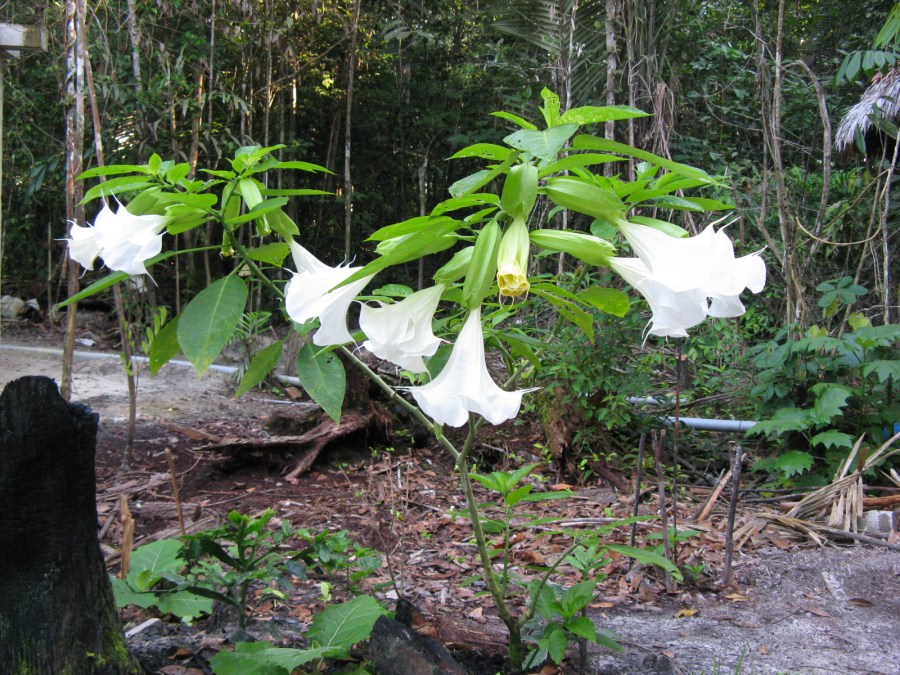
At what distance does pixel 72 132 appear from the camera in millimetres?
3393

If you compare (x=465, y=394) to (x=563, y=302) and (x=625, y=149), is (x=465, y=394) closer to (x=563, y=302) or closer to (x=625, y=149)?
(x=563, y=302)

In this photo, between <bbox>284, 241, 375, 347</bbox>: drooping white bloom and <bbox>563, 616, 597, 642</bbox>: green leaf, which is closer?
<bbox>284, 241, 375, 347</bbox>: drooping white bloom

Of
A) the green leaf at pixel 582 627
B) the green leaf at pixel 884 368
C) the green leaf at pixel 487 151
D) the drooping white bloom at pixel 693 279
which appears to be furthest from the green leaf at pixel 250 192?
the green leaf at pixel 884 368

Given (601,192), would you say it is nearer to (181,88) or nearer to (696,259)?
(696,259)

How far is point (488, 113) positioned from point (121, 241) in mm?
3505

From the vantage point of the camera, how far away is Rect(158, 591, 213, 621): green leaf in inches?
57.2

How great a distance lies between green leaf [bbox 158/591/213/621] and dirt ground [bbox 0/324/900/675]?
5.1 inches

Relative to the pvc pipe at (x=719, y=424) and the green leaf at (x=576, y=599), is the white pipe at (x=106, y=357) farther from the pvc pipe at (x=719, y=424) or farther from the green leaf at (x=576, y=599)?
the green leaf at (x=576, y=599)

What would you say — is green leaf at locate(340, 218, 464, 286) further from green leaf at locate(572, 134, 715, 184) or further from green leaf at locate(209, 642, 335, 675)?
green leaf at locate(209, 642, 335, 675)

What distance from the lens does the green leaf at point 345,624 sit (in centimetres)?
120

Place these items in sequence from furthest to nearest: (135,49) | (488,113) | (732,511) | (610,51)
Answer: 1. (135,49)
2. (610,51)
3. (488,113)
4. (732,511)

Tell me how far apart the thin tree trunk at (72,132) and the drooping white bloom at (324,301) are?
8.28 feet

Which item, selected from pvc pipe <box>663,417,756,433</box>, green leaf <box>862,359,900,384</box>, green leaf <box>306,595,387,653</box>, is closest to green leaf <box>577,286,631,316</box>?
green leaf <box>306,595,387,653</box>

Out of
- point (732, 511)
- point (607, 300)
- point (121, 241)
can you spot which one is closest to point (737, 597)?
point (732, 511)
